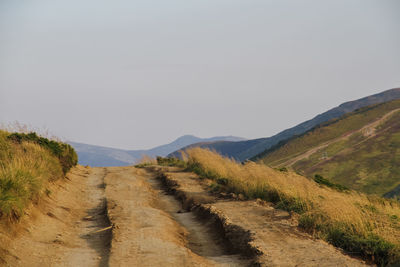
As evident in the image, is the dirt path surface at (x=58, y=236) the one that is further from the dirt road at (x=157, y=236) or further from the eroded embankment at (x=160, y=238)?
the eroded embankment at (x=160, y=238)

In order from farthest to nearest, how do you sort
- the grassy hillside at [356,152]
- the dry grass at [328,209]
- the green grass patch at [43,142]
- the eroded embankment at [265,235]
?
the grassy hillside at [356,152]
the green grass patch at [43,142]
the dry grass at [328,209]
the eroded embankment at [265,235]

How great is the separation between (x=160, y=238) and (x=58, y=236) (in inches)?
94.8

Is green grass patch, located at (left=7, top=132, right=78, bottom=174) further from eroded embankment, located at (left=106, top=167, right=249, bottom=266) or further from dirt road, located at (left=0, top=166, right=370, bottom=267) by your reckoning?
eroded embankment, located at (left=106, top=167, right=249, bottom=266)

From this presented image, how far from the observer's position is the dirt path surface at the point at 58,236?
691cm

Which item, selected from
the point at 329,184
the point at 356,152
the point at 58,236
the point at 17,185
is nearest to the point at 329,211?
the point at 58,236

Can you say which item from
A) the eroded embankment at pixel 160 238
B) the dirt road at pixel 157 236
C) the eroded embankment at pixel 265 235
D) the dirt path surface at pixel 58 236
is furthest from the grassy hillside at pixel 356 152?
the dirt path surface at pixel 58 236

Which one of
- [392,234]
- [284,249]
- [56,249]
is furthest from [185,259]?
[392,234]

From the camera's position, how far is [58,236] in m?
8.79

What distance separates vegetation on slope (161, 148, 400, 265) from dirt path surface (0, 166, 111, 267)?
4.84 metres

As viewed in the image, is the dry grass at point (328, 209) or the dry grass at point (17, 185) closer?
the dry grass at point (328, 209)

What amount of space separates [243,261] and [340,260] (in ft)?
5.61

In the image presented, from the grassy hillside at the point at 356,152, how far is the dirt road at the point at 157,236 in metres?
50.9

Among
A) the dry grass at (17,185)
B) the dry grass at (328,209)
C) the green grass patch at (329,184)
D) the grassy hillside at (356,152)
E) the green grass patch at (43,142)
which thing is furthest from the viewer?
the grassy hillside at (356,152)

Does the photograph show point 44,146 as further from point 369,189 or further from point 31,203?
point 369,189
